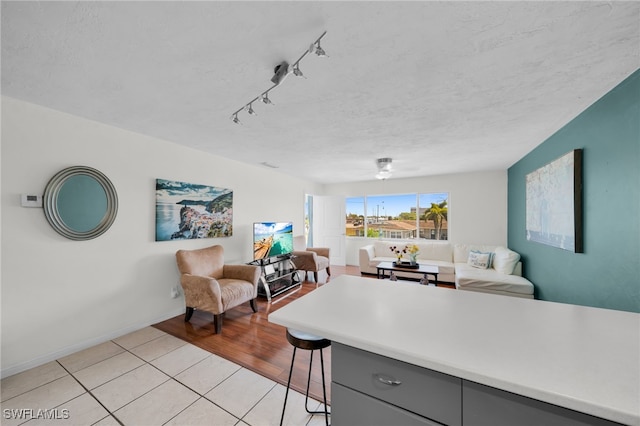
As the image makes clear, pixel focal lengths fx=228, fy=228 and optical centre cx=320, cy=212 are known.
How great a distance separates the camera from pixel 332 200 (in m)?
6.11

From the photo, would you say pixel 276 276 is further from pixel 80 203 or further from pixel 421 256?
pixel 421 256

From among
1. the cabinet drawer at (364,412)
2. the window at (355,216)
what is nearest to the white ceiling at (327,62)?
the cabinet drawer at (364,412)

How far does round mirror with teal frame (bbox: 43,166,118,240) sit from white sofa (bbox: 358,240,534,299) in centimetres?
429

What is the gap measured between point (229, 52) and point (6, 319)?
2.85 meters

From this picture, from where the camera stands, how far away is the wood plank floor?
1.99m

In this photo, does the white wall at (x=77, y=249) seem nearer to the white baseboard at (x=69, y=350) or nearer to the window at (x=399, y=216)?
the white baseboard at (x=69, y=350)

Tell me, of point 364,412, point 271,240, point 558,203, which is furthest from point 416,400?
point 271,240

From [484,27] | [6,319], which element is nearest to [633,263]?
[484,27]

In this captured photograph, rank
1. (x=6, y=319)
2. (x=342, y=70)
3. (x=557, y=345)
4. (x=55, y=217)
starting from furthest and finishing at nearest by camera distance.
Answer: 1. (x=55, y=217)
2. (x=6, y=319)
3. (x=342, y=70)
4. (x=557, y=345)

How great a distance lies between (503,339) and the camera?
2.74 ft

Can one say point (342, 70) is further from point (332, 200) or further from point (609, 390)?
point (332, 200)

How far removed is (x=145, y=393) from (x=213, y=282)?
104 centimetres

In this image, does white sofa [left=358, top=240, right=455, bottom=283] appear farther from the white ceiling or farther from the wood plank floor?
the white ceiling

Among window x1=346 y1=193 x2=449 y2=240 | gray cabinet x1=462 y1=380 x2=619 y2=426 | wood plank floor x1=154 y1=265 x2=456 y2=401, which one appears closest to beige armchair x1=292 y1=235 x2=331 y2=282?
wood plank floor x1=154 y1=265 x2=456 y2=401
